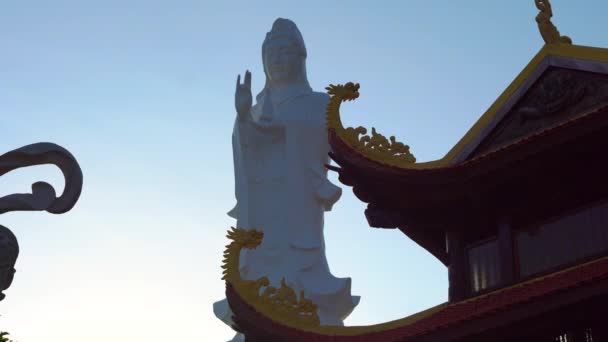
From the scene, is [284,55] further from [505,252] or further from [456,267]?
[505,252]

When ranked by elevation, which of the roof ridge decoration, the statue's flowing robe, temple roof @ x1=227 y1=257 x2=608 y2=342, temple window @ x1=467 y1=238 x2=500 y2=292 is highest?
the statue's flowing robe

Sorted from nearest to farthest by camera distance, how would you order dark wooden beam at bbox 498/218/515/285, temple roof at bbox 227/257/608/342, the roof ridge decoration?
temple roof at bbox 227/257/608/342 < dark wooden beam at bbox 498/218/515/285 < the roof ridge decoration

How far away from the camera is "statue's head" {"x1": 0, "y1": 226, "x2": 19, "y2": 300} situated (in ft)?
10.4

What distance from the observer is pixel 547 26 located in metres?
9.44

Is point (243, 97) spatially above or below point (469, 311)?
above

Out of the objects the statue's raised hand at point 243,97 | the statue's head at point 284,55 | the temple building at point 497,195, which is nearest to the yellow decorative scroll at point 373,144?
the temple building at point 497,195

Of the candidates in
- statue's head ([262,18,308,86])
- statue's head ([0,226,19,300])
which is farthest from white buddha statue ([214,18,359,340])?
statue's head ([0,226,19,300])

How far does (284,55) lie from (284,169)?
2700 millimetres

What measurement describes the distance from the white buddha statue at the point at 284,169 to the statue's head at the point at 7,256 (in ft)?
53.9

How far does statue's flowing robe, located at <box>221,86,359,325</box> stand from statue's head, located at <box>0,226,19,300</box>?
1663 centimetres

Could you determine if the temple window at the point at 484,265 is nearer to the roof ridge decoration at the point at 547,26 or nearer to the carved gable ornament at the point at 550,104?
the carved gable ornament at the point at 550,104

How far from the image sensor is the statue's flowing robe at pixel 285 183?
20109mm

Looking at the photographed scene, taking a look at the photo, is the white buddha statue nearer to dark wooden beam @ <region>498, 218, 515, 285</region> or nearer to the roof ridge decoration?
the roof ridge decoration

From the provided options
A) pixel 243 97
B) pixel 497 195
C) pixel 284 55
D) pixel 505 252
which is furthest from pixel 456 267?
pixel 284 55
